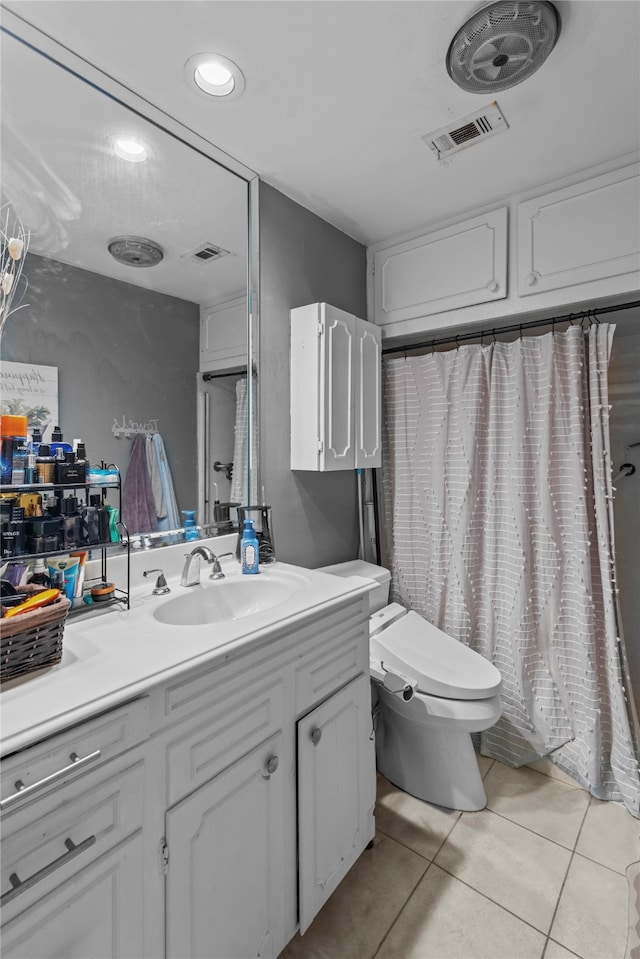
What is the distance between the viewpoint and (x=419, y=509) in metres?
2.30

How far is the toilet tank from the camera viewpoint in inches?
83.5

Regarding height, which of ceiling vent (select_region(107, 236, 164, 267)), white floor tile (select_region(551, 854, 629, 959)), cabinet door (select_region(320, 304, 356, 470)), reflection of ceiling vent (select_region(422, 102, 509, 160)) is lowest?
white floor tile (select_region(551, 854, 629, 959))

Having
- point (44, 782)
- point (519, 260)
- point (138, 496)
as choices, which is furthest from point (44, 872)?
point (519, 260)

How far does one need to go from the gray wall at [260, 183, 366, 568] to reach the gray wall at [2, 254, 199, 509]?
1.11 ft

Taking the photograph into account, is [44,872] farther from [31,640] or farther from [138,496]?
[138,496]

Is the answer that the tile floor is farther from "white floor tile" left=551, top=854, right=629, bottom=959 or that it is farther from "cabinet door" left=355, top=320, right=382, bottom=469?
"cabinet door" left=355, top=320, right=382, bottom=469

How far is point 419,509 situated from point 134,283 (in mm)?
1554

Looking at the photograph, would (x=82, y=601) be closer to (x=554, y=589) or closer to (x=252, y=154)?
(x=252, y=154)

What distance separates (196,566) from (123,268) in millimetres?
950

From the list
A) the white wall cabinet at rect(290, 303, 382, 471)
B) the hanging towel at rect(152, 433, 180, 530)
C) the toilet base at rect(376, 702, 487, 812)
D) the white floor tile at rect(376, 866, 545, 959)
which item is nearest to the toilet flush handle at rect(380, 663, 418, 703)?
the toilet base at rect(376, 702, 487, 812)

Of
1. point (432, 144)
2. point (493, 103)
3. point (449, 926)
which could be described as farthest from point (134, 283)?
point (449, 926)

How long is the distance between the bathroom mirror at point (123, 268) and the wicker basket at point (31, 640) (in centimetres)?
58

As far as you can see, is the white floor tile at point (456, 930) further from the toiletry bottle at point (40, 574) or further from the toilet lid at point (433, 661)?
the toiletry bottle at point (40, 574)

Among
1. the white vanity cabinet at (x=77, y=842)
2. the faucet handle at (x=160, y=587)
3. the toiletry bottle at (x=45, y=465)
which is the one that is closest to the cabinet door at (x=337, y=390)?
the faucet handle at (x=160, y=587)
